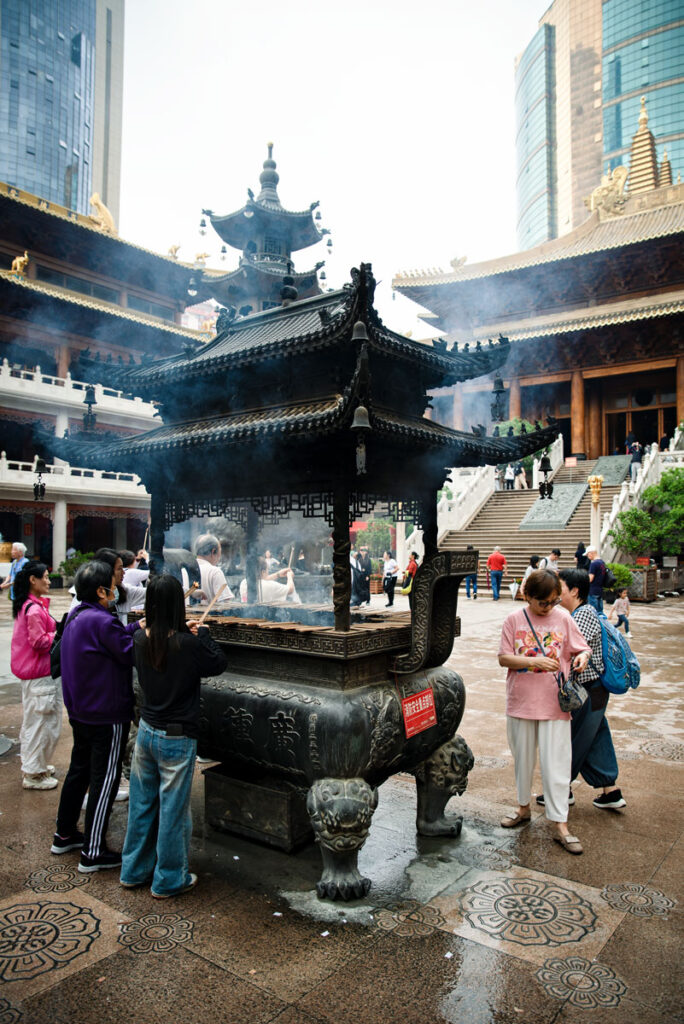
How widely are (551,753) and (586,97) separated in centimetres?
9044

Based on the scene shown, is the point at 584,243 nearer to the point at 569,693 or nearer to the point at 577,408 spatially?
the point at 577,408

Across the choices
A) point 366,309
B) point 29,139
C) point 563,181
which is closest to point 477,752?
point 366,309

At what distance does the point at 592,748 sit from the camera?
15.2ft

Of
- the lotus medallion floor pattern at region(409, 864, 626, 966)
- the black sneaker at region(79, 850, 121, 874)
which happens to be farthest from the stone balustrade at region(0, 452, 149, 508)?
the lotus medallion floor pattern at region(409, 864, 626, 966)

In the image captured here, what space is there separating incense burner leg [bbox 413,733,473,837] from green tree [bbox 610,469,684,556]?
15599 millimetres

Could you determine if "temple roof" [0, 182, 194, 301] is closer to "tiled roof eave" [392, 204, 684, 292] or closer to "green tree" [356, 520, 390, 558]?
"tiled roof eave" [392, 204, 684, 292]

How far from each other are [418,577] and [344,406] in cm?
123

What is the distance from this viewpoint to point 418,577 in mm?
4180

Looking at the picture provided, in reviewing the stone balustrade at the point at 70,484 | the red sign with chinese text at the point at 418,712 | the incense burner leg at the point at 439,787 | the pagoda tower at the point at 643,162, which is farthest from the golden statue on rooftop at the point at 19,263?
the pagoda tower at the point at 643,162

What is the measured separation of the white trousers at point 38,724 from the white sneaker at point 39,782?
42 millimetres

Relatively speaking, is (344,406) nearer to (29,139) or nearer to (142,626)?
(142,626)

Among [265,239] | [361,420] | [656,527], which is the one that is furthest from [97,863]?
[265,239]

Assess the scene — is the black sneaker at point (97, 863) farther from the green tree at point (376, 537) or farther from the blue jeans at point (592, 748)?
the green tree at point (376, 537)

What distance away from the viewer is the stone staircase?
65.1 feet
